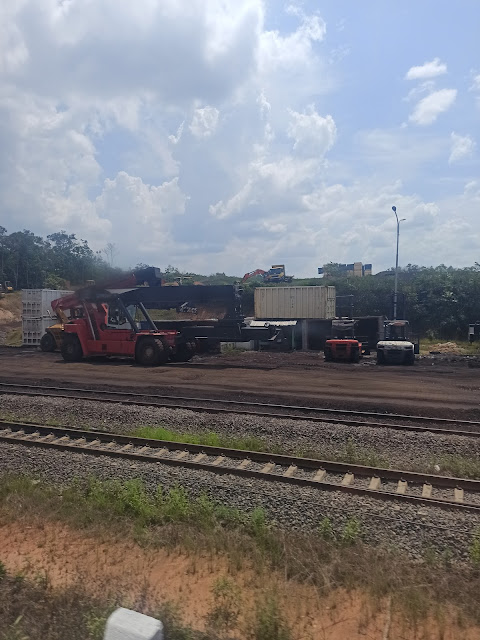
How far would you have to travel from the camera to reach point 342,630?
14.2 ft

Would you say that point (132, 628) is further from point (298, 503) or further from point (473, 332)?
point (473, 332)

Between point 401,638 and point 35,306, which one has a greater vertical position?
point 35,306

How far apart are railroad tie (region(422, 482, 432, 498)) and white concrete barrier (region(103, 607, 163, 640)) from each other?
483 centimetres

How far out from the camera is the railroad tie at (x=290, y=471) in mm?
7695

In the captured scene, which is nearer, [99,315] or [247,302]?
[99,315]

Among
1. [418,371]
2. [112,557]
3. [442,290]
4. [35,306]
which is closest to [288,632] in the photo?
[112,557]

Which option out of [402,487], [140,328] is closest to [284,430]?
[402,487]

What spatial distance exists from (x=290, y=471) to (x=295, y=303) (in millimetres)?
23858

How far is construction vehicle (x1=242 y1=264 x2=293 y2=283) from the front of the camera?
61.5 meters

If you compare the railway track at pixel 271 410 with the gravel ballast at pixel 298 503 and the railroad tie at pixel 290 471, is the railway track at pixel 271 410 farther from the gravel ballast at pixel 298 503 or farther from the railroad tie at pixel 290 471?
the gravel ballast at pixel 298 503

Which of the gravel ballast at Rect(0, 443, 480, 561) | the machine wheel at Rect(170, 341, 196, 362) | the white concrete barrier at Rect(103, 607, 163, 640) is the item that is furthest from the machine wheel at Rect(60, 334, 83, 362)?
the white concrete barrier at Rect(103, 607, 163, 640)

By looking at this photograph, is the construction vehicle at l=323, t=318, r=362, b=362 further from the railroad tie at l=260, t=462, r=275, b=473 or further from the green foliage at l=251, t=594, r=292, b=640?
the green foliage at l=251, t=594, r=292, b=640

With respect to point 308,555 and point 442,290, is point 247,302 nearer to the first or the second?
point 442,290

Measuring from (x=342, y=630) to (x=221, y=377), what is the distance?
44.7ft
